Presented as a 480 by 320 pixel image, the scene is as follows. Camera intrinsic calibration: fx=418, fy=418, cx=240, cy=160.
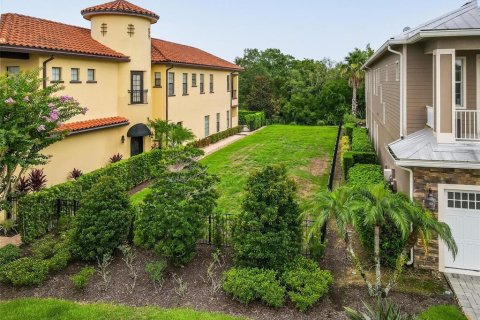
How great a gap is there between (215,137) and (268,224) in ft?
83.0

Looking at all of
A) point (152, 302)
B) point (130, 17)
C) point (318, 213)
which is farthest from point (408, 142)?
point (130, 17)

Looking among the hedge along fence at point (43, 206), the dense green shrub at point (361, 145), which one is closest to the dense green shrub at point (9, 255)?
the hedge along fence at point (43, 206)

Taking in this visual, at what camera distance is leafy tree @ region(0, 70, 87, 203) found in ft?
37.0

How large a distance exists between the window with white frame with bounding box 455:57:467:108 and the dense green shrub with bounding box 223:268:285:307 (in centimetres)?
764

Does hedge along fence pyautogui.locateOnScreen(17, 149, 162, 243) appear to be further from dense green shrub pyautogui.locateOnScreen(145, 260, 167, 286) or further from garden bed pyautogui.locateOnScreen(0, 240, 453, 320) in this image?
garden bed pyautogui.locateOnScreen(0, 240, 453, 320)

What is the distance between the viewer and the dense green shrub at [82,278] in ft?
32.4

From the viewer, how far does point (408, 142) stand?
38.3 ft

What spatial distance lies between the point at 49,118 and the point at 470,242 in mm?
11904

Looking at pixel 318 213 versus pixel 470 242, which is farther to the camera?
pixel 470 242

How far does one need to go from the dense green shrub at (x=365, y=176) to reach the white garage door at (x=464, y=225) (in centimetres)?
315

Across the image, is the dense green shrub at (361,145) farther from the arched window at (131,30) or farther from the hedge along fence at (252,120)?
the hedge along fence at (252,120)

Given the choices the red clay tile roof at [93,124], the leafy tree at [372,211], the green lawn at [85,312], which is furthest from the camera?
the red clay tile roof at [93,124]

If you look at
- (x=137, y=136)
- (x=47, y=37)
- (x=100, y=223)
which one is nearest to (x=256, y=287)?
(x=100, y=223)

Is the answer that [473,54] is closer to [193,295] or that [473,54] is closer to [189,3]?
[193,295]
